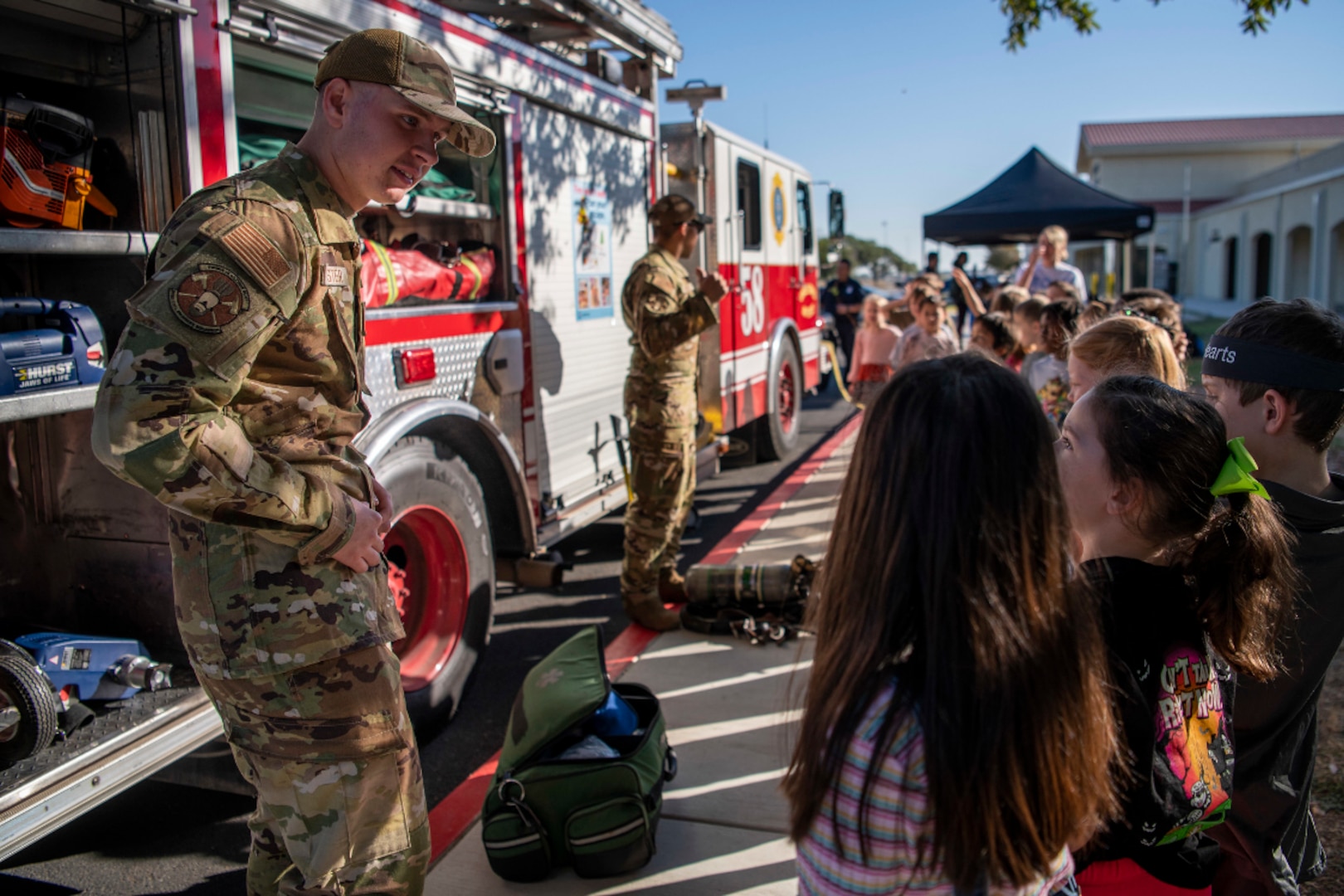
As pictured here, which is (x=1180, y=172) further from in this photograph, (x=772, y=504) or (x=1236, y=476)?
(x=1236, y=476)

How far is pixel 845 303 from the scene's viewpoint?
14484mm

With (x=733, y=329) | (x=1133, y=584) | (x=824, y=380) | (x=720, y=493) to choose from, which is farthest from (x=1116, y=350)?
(x=824, y=380)

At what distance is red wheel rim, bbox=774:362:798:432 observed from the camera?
9.12 meters

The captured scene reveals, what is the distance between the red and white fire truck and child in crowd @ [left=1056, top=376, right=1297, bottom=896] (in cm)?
217

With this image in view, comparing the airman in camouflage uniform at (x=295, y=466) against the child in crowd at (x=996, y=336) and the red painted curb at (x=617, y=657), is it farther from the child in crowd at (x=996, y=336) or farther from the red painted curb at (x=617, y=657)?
the child in crowd at (x=996, y=336)

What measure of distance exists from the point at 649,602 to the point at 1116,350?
8.08ft

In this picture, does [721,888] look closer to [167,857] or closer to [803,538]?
[167,857]

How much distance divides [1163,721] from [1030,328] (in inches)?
152

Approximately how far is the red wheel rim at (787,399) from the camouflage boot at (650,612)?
14.7ft

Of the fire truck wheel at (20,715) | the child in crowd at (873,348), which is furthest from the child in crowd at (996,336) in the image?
the fire truck wheel at (20,715)

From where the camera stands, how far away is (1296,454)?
7.14 feet

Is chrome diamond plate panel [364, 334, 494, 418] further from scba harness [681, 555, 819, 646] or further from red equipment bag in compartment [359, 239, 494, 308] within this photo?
scba harness [681, 555, 819, 646]

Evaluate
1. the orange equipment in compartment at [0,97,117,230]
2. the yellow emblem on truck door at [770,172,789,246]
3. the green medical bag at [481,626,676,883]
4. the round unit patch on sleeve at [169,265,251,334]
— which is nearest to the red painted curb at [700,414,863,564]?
the yellow emblem on truck door at [770,172,789,246]

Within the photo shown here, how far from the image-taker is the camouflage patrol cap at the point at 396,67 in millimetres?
1923
